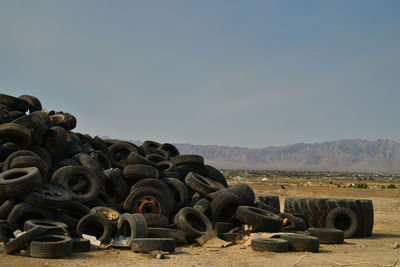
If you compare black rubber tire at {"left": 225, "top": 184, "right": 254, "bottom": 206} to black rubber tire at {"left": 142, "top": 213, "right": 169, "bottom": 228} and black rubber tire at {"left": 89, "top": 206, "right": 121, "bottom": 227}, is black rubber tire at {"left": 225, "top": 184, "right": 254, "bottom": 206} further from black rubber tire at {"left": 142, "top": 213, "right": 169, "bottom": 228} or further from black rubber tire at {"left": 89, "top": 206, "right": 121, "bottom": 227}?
black rubber tire at {"left": 89, "top": 206, "right": 121, "bottom": 227}

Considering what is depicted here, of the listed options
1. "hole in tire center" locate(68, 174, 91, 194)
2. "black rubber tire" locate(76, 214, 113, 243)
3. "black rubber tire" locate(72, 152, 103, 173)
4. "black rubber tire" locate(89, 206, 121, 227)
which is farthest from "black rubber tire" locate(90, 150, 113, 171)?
"black rubber tire" locate(76, 214, 113, 243)

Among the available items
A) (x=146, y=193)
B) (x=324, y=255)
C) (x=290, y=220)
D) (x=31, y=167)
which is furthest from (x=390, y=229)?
(x=31, y=167)

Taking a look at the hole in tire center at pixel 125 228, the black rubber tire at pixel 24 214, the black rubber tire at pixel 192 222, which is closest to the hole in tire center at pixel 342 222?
the black rubber tire at pixel 192 222

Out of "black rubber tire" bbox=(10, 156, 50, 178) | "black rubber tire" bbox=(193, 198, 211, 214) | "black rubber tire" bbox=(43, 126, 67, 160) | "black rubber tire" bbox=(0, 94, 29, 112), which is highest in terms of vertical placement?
"black rubber tire" bbox=(0, 94, 29, 112)

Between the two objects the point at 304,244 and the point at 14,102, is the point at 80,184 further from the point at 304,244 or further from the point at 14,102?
the point at 304,244

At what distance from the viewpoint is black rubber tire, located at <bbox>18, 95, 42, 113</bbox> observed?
17.9m

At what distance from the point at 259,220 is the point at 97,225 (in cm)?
470

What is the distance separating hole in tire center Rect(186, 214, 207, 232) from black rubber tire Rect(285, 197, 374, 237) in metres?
4.26

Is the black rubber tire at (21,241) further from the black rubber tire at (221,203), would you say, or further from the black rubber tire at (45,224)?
the black rubber tire at (221,203)

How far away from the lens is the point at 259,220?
479 inches

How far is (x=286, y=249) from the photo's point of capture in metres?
10.2

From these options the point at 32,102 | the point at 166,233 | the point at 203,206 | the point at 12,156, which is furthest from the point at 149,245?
the point at 32,102

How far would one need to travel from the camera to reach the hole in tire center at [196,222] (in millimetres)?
12328

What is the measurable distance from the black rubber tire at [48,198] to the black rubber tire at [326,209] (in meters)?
8.07
